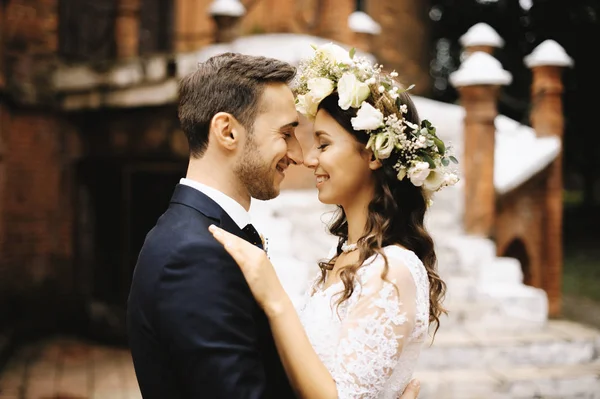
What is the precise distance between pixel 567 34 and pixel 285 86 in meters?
12.6

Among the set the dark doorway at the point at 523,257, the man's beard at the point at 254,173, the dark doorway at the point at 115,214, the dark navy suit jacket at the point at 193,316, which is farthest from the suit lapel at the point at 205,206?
the dark doorway at the point at 115,214

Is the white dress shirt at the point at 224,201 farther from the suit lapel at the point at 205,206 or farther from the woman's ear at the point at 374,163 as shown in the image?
the woman's ear at the point at 374,163

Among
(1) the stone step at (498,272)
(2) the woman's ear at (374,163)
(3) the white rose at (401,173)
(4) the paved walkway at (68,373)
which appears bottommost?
(4) the paved walkway at (68,373)

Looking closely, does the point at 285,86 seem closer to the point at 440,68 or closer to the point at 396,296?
the point at 396,296

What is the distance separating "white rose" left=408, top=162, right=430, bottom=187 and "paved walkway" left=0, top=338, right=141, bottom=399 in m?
4.08

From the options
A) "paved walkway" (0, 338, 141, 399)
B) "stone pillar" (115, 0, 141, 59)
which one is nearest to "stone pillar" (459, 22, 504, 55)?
"stone pillar" (115, 0, 141, 59)

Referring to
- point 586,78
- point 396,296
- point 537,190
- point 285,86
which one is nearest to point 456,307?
point 537,190

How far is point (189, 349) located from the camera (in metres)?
1.71

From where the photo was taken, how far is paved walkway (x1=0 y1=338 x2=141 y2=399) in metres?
5.83

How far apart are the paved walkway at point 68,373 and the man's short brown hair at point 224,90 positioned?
4245 mm

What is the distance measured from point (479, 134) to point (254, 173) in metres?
4.67

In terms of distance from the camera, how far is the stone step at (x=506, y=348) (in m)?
4.78

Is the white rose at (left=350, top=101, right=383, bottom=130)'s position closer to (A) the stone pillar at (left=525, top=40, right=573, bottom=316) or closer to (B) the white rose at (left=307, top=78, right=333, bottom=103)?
(B) the white rose at (left=307, top=78, right=333, bottom=103)

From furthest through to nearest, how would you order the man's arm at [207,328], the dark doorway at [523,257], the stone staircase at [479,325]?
the dark doorway at [523,257] < the stone staircase at [479,325] < the man's arm at [207,328]
